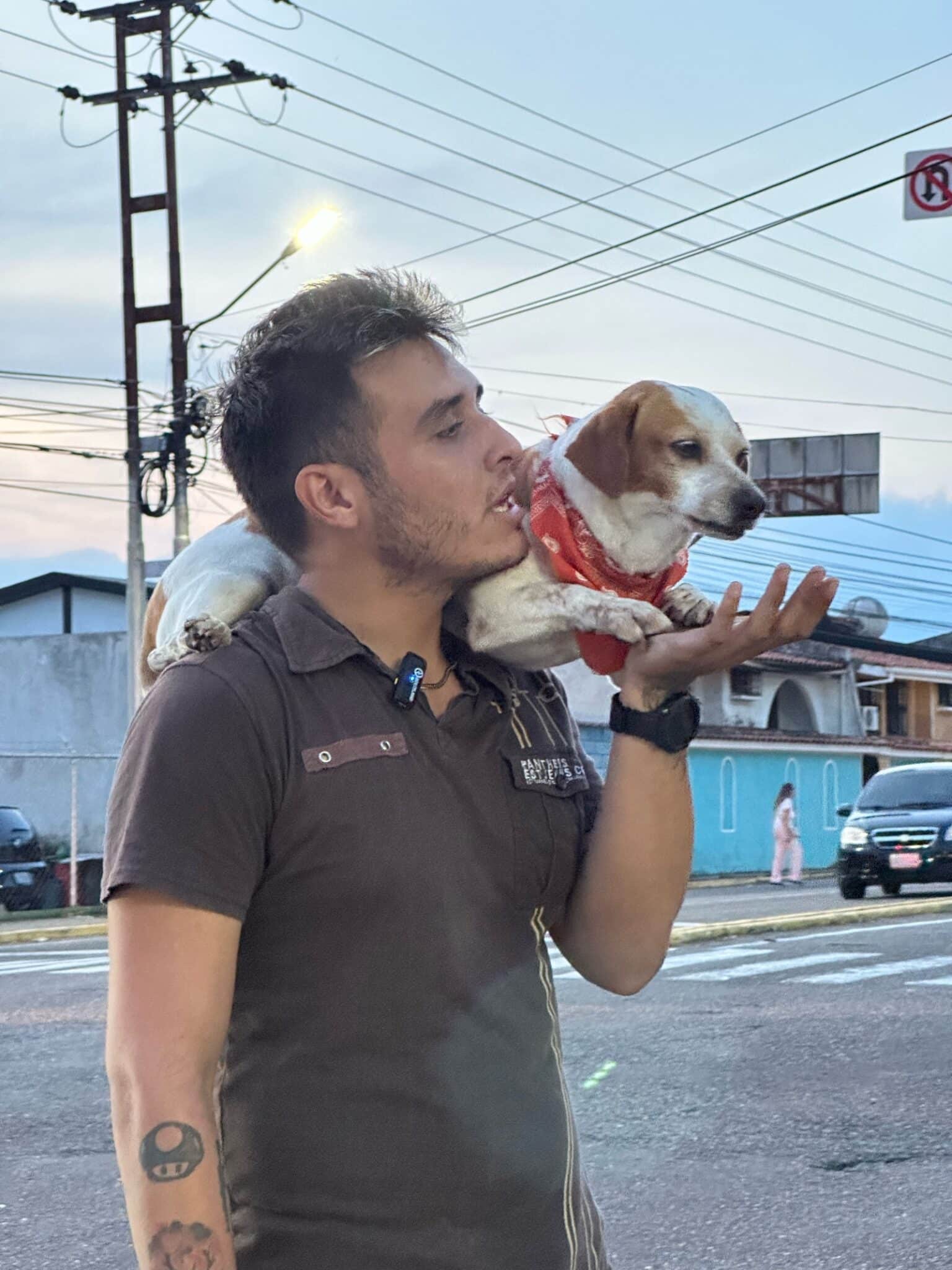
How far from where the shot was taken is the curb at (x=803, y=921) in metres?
13.9

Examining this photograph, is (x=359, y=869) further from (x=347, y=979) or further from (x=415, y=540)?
(x=415, y=540)

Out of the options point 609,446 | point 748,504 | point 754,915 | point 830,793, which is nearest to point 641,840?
point 748,504

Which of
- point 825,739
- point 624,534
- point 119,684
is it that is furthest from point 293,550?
point 825,739

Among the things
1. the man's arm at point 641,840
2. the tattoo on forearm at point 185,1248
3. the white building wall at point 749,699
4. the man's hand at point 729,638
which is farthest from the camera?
the white building wall at point 749,699

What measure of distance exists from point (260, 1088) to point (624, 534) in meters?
1.44

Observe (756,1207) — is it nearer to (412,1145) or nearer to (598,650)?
(598,650)

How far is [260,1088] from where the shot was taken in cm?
181

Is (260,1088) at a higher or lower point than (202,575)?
lower

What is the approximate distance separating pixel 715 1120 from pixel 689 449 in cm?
442

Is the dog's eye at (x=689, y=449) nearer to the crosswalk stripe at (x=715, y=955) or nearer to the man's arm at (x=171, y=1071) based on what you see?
the man's arm at (x=171, y=1071)

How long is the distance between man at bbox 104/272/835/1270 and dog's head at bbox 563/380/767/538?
90cm

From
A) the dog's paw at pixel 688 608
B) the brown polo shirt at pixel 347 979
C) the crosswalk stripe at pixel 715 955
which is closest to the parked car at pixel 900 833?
the crosswalk stripe at pixel 715 955

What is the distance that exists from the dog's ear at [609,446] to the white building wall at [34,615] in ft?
109

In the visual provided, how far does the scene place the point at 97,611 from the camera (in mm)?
34969
